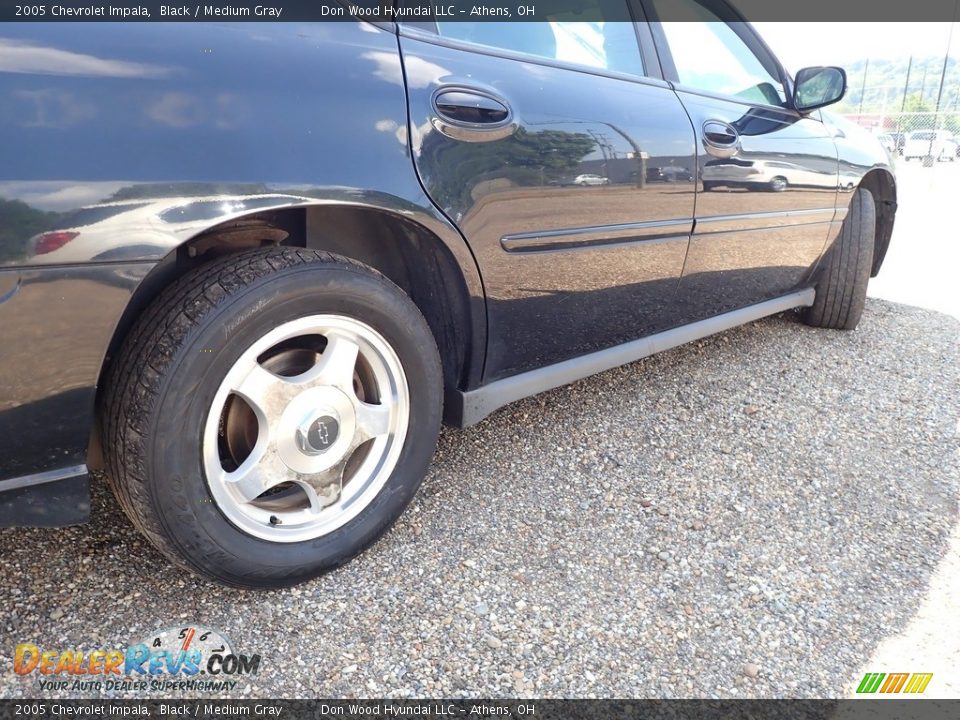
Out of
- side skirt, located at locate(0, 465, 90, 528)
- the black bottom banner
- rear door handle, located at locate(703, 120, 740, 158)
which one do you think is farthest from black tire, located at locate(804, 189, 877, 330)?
side skirt, located at locate(0, 465, 90, 528)

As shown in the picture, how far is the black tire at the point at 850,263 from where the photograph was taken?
3.83 metres

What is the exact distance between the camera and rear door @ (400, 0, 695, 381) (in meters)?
1.84

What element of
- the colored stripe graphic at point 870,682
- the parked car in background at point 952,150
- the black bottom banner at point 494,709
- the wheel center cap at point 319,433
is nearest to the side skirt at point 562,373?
the wheel center cap at point 319,433

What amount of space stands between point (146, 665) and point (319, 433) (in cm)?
61

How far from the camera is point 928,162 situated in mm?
21438

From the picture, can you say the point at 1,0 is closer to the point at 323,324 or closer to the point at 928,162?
the point at 323,324

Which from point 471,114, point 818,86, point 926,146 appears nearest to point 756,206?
point 818,86

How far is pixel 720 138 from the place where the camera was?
2676mm

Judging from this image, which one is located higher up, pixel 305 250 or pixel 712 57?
pixel 712 57

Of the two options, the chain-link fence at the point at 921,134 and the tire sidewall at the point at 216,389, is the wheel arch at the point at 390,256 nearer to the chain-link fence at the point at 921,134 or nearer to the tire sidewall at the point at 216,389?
the tire sidewall at the point at 216,389

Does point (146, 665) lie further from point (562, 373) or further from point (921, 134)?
point (921, 134)

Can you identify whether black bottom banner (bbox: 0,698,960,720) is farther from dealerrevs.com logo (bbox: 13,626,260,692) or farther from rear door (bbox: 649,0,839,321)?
rear door (bbox: 649,0,839,321)

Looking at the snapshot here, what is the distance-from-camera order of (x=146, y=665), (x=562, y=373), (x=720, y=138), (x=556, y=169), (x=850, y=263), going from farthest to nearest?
1. (x=850, y=263)
2. (x=720, y=138)
3. (x=562, y=373)
4. (x=556, y=169)
5. (x=146, y=665)

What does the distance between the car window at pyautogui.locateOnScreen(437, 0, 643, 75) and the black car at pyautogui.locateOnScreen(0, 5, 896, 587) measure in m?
0.01
